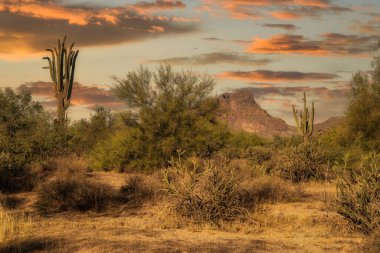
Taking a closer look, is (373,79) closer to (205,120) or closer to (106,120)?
(205,120)

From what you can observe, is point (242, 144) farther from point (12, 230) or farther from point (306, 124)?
point (12, 230)

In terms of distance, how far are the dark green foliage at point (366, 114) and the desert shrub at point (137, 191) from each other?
54.5 ft

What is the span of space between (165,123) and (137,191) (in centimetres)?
798

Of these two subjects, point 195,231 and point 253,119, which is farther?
point 253,119

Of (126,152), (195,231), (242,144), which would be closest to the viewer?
(195,231)

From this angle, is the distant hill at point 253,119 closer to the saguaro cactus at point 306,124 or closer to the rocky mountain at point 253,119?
the rocky mountain at point 253,119

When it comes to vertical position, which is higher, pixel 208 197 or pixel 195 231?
pixel 208 197

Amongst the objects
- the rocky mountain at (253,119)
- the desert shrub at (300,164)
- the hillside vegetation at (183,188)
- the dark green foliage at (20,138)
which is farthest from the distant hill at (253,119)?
the desert shrub at (300,164)

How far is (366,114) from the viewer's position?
31.2 metres

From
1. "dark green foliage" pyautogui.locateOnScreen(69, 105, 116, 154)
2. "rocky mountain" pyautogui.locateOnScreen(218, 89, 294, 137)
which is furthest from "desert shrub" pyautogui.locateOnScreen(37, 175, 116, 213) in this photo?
"rocky mountain" pyautogui.locateOnScreen(218, 89, 294, 137)

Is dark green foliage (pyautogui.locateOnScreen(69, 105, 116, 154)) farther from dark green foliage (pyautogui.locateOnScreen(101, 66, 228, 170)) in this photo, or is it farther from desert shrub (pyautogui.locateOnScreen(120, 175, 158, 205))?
desert shrub (pyautogui.locateOnScreen(120, 175, 158, 205))

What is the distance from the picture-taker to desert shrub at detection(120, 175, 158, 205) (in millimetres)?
16953

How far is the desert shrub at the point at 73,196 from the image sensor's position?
15.8 meters

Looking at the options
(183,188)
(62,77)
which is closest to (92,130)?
(62,77)
